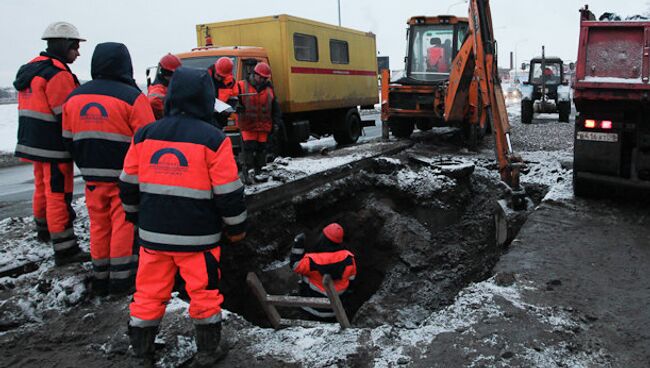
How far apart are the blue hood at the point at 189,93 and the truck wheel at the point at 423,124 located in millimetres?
10423

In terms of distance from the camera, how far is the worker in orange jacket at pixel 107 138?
420 cm

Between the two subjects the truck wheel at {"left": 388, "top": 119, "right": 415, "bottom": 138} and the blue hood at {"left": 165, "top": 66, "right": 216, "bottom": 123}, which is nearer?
the blue hood at {"left": 165, "top": 66, "right": 216, "bottom": 123}

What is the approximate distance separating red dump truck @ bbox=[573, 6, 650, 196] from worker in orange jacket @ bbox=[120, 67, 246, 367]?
450 centimetres

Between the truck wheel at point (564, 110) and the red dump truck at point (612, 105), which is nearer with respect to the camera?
the red dump truck at point (612, 105)

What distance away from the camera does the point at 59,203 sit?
4.70 metres

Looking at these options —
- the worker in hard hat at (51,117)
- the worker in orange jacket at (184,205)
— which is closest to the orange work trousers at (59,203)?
the worker in hard hat at (51,117)

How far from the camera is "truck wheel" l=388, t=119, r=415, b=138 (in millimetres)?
13047

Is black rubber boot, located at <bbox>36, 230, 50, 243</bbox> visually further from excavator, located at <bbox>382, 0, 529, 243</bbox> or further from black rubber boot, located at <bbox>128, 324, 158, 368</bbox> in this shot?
excavator, located at <bbox>382, 0, 529, 243</bbox>

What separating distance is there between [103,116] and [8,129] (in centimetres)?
1991

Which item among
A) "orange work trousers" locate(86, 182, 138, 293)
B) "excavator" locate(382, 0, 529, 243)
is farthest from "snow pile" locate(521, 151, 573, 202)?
"orange work trousers" locate(86, 182, 138, 293)

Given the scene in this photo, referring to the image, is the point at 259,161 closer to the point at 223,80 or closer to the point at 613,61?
the point at 223,80

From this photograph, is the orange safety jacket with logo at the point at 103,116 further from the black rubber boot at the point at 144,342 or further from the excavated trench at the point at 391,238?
the excavated trench at the point at 391,238

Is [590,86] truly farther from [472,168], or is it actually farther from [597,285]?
[472,168]

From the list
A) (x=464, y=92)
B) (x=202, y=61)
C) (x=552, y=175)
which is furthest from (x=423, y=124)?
(x=202, y=61)
